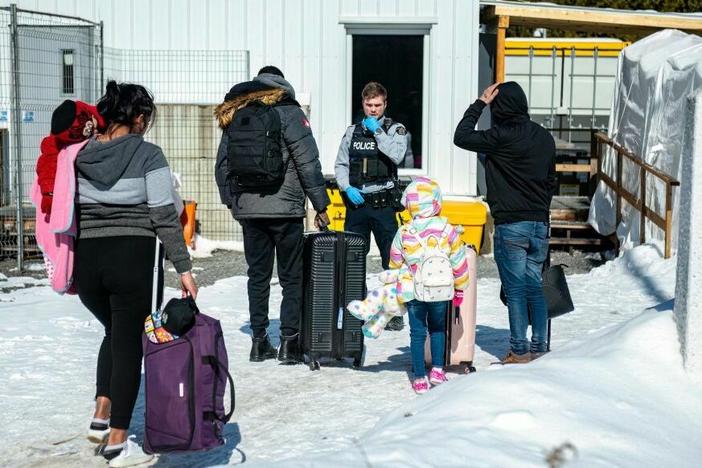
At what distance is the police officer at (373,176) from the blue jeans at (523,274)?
58.2 inches

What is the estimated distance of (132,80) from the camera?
48.1ft

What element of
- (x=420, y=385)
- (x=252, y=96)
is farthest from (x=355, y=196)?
(x=420, y=385)

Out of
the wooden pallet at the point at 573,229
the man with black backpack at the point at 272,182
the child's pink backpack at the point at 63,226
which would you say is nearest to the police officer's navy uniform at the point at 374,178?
the man with black backpack at the point at 272,182

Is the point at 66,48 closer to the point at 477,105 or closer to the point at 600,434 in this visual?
the point at 477,105

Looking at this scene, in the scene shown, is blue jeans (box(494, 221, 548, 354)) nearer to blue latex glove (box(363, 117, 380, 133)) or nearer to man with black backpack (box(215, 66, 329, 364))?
man with black backpack (box(215, 66, 329, 364))

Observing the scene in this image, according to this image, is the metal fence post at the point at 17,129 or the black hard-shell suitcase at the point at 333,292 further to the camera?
the metal fence post at the point at 17,129

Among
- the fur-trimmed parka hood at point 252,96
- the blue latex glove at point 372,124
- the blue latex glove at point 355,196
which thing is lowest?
the blue latex glove at point 355,196

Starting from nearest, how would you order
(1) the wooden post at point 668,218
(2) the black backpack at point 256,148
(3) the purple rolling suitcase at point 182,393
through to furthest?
(3) the purple rolling suitcase at point 182,393 → (2) the black backpack at point 256,148 → (1) the wooden post at point 668,218

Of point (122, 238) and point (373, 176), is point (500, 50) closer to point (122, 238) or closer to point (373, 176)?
point (373, 176)

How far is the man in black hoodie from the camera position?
7121 millimetres

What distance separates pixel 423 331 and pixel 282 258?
1175 millimetres

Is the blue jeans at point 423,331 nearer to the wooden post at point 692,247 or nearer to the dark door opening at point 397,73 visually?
the wooden post at point 692,247

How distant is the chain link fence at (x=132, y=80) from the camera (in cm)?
Result: 1418

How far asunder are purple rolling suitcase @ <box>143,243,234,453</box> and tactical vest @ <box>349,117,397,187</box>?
3.57m
